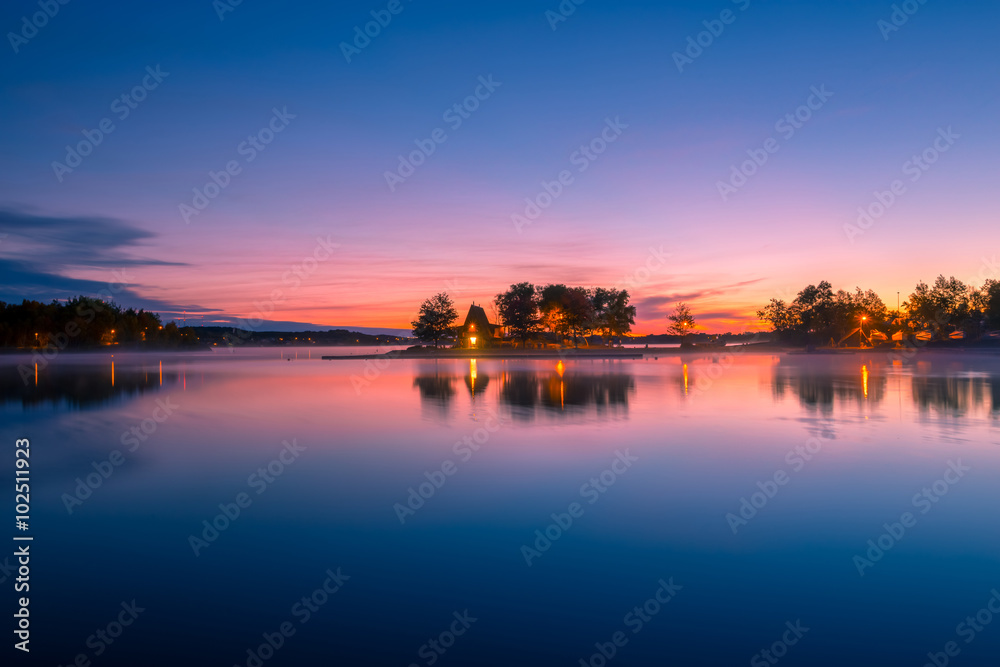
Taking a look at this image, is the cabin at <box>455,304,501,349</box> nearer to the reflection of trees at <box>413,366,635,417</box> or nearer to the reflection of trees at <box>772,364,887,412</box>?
the reflection of trees at <box>413,366,635,417</box>

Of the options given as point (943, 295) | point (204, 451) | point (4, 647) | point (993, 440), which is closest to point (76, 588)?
point (4, 647)

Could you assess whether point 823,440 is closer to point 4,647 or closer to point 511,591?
point 511,591

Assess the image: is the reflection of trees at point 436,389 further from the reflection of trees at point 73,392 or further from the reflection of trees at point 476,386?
the reflection of trees at point 73,392

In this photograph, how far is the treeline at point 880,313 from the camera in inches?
3917

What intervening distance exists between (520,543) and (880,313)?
123754 millimetres

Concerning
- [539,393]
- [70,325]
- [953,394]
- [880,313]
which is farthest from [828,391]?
[70,325]

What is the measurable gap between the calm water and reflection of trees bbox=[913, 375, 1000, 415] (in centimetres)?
349

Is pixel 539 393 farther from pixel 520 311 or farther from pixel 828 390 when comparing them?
pixel 520 311

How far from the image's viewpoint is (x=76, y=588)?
5250 millimetres

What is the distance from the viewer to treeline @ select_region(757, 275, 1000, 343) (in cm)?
9950

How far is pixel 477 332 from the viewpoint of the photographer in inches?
3255

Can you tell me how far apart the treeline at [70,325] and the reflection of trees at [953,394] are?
139192 millimetres

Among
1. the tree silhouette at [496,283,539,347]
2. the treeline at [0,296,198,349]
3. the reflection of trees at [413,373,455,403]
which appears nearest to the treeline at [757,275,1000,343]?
the tree silhouette at [496,283,539,347]

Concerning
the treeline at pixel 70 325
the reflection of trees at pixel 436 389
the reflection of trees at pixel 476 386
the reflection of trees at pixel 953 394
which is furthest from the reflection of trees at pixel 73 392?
the treeline at pixel 70 325
